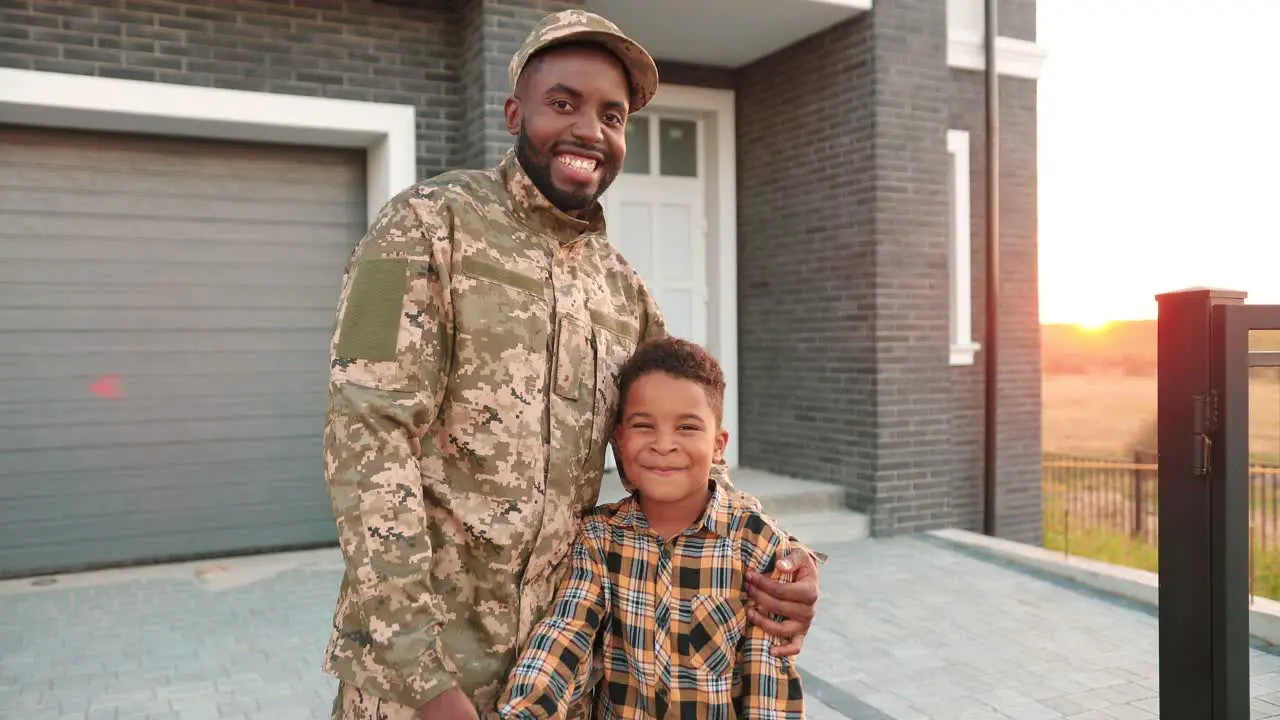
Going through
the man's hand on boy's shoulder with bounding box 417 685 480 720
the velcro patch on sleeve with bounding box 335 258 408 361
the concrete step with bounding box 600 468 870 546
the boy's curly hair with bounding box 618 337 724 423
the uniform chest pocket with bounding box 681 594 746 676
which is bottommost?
the concrete step with bounding box 600 468 870 546

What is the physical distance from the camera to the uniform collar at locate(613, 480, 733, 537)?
208 centimetres

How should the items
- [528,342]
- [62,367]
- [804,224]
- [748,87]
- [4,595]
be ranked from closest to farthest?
[528,342] → [4,595] → [62,367] → [804,224] → [748,87]

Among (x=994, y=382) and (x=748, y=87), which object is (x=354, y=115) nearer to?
(x=748, y=87)

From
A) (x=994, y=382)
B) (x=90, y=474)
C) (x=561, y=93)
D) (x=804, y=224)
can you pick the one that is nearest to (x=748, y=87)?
(x=804, y=224)

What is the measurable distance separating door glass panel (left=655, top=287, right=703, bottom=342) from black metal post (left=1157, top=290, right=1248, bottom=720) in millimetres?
6179

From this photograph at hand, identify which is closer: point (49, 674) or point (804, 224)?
point (49, 674)

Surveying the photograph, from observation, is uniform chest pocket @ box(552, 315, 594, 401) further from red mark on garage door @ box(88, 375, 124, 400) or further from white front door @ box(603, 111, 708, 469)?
white front door @ box(603, 111, 708, 469)

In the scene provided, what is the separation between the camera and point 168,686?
14.7 feet

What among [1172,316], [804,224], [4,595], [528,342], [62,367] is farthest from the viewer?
[804,224]

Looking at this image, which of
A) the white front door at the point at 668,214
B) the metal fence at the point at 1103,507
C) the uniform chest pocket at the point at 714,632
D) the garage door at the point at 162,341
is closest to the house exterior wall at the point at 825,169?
the white front door at the point at 668,214

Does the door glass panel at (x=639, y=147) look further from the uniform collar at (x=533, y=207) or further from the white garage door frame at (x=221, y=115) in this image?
the uniform collar at (x=533, y=207)

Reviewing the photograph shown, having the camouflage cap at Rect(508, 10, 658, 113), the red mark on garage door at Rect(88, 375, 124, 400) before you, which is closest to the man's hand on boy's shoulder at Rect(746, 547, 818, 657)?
the camouflage cap at Rect(508, 10, 658, 113)

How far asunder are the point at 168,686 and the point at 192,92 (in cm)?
386

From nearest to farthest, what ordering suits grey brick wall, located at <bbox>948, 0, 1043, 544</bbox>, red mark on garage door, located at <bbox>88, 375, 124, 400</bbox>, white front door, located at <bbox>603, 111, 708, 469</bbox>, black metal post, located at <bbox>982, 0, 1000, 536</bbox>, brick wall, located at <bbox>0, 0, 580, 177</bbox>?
brick wall, located at <bbox>0, 0, 580, 177</bbox>, red mark on garage door, located at <bbox>88, 375, 124, 400</bbox>, black metal post, located at <bbox>982, 0, 1000, 536</bbox>, grey brick wall, located at <bbox>948, 0, 1043, 544</bbox>, white front door, located at <bbox>603, 111, 708, 469</bbox>
